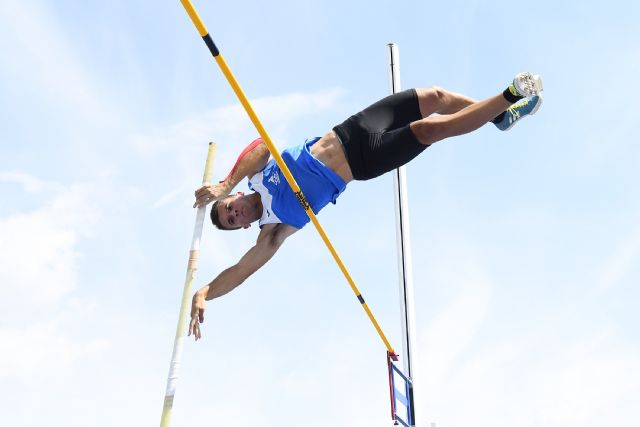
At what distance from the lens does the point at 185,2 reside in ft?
10.4

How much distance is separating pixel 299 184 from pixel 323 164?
21cm

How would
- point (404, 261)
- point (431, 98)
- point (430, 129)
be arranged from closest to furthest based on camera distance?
point (430, 129) < point (431, 98) < point (404, 261)

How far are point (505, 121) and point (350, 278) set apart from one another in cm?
162

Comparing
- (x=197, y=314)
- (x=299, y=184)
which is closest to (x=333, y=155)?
(x=299, y=184)

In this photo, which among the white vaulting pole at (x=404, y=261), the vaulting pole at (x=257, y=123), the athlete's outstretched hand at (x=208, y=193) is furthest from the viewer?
the white vaulting pole at (x=404, y=261)

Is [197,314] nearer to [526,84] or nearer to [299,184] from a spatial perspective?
[299,184]

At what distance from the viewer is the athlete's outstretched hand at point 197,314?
4.16 meters

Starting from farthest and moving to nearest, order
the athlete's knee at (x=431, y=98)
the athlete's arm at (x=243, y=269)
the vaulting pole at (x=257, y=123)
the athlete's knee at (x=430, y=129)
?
the athlete's knee at (x=431, y=98) < the athlete's arm at (x=243, y=269) < the athlete's knee at (x=430, y=129) < the vaulting pole at (x=257, y=123)

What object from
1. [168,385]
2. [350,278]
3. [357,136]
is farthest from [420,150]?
[168,385]

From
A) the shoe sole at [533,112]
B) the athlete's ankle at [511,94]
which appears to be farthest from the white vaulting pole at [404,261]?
Result: the athlete's ankle at [511,94]

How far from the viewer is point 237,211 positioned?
475 cm

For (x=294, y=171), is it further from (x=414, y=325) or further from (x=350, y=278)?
(x=414, y=325)

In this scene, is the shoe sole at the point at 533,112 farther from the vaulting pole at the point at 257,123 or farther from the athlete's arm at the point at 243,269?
the athlete's arm at the point at 243,269

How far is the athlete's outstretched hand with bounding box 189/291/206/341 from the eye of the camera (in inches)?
164
